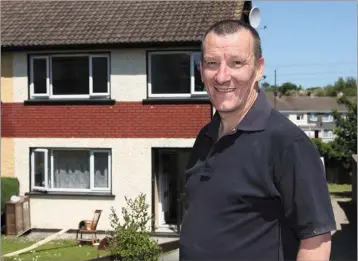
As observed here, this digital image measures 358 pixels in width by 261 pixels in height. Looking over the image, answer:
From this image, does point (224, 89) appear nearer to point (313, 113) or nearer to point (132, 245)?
point (132, 245)

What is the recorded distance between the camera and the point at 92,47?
1354 cm

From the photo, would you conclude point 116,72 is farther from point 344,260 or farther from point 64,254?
point 344,260

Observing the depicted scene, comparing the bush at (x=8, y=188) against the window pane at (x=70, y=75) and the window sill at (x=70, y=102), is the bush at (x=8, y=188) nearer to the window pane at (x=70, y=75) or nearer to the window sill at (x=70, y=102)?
the window sill at (x=70, y=102)

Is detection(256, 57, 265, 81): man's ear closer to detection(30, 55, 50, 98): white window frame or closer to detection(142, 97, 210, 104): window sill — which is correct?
detection(142, 97, 210, 104): window sill

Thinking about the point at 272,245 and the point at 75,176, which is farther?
the point at 75,176

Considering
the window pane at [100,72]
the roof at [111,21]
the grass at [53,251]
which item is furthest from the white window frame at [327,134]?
the grass at [53,251]

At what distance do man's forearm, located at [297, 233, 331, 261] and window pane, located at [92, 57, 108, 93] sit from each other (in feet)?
40.1

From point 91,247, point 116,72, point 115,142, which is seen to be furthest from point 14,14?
point 91,247

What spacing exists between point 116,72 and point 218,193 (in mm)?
11801

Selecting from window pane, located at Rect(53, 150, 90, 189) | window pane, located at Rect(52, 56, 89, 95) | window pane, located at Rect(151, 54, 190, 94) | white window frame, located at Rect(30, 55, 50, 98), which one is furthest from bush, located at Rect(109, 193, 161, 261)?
white window frame, located at Rect(30, 55, 50, 98)

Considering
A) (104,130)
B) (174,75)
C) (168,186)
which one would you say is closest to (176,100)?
(174,75)

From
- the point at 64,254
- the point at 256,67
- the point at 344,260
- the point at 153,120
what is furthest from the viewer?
the point at 153,120

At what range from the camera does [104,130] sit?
13820mm

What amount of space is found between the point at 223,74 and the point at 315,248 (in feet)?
2.47
